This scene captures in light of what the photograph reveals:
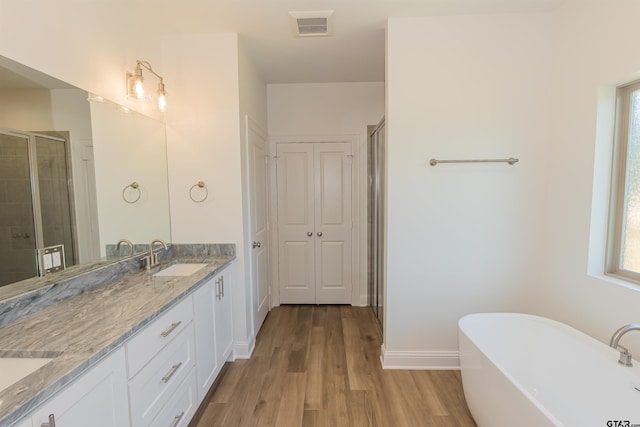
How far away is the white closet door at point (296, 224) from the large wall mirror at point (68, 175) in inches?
59.0

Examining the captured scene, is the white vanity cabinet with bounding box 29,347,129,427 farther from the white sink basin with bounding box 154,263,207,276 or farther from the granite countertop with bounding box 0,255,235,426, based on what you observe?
the white sink basin with bounding box 154,263,207,276

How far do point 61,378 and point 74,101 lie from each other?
4.77ft

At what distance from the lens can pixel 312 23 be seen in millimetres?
2141

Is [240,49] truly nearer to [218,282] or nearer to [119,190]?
[119,190]

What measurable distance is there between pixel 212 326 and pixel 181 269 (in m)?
0.51

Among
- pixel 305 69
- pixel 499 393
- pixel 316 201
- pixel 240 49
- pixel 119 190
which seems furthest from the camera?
pixel 316 201

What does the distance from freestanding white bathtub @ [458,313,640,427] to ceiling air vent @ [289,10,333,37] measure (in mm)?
2267

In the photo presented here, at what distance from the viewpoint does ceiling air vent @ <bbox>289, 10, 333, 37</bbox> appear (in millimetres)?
2016

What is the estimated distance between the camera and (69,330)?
3.73 feet

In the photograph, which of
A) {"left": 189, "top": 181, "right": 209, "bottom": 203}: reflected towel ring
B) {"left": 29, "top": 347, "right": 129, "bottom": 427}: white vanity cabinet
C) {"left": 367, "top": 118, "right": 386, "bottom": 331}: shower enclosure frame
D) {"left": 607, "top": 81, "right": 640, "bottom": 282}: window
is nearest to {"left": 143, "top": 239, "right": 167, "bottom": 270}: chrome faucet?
{"left": 189, "top": 181, "right": 209, "bottom": 203}: reflected towel ring

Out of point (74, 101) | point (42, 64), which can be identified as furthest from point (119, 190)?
point (42, 64)

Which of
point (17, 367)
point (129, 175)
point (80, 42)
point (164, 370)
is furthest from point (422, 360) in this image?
point (80, 42)

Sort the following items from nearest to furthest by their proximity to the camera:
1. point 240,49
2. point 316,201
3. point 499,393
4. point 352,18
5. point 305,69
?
point 499,393, point 352,18, point 240,49, point 305,69, point 316,201

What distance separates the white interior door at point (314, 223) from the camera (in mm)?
3490
